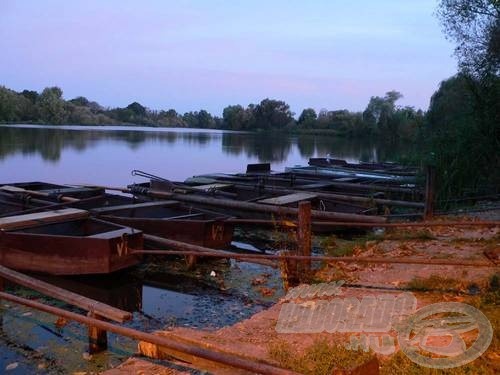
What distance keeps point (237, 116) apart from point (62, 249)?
109 m

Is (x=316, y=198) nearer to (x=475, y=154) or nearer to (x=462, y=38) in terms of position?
(x=475, y=154)

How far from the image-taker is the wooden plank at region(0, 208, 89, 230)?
29.6 ft

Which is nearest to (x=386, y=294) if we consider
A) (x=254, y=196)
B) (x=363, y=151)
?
(x=254, y=196)

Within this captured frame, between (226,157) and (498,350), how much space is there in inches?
1680

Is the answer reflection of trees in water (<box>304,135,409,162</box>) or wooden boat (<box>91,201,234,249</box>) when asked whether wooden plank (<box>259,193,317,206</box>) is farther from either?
reflection of trees in water (<box>304,135,409,162</box>)

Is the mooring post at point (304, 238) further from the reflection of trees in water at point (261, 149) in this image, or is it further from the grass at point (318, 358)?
the reflection of trees in water at point (261, 149)

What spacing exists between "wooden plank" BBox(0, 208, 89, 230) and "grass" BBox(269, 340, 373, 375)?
619 cm

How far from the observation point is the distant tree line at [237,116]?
8025 centimetres

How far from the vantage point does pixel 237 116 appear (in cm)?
11625

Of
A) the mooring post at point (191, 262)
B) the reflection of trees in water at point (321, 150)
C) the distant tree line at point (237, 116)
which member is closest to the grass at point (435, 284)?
the mooring post at point (191, 262)

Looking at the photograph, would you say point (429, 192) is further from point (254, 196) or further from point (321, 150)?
point (321, 150)

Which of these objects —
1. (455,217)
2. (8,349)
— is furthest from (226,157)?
(8,349)

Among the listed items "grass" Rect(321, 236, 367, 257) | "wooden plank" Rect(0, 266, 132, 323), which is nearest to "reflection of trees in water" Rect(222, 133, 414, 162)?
"grass" Rect(321, 236, 367, 257)

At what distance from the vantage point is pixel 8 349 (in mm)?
6078
